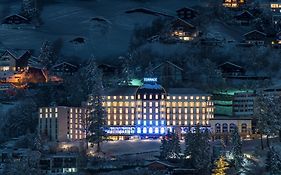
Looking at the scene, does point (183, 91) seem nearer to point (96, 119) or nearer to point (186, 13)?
point (96, 119)

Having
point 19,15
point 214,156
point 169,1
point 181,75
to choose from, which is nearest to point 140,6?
point 169,1

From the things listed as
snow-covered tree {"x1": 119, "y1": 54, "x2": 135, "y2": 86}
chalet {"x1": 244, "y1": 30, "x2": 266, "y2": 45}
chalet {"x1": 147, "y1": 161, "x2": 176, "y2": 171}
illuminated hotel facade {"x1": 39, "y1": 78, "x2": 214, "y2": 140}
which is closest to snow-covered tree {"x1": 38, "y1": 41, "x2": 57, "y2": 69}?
snow-covered tree {"x1": 119, "y1": 54, "x2": 135, "y2": 86}

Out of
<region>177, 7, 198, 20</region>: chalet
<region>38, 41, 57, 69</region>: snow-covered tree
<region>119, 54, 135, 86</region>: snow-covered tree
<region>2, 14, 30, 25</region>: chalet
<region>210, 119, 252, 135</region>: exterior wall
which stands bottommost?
<region>210, 119, 252, 135</region>: exterior wall

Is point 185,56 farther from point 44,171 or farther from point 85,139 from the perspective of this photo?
point 44,171

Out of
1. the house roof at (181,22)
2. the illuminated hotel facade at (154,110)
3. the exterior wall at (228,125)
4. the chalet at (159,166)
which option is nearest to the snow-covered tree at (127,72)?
the illuminated hotel facade at (154,110)

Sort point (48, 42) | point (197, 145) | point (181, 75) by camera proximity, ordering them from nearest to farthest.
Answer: point (197, 145), point (181, 75), point (48, 42)

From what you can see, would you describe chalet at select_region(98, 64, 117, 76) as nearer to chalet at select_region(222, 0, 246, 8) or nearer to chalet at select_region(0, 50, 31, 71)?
chalet at select_region(0, 50, 31, 71)
